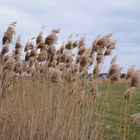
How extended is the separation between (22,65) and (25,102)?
33.6 inches

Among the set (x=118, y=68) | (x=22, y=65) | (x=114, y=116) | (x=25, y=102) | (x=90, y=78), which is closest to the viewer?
(x=118, y=68)

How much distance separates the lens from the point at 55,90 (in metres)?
5.92

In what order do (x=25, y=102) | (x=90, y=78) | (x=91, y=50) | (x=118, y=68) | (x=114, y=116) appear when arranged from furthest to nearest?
(x=114, y=116) → (x=25, y=102) → (x=90, y=78) → (x=91, y=50) → (x=118, y=68)

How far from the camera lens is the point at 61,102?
17.5 feet

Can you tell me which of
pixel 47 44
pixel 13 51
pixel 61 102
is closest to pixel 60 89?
pixel 61 102

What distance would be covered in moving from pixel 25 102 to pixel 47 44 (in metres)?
0.79

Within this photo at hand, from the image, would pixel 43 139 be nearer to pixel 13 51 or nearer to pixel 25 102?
pixel 25 102

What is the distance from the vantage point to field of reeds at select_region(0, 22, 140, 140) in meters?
Result: 4.82

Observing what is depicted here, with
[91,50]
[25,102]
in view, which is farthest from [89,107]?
[25,102]

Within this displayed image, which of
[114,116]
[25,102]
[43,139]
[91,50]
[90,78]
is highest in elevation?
[91,50]

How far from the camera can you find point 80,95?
5.09m

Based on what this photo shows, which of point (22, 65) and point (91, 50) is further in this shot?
point (22, 65)

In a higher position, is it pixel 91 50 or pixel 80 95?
pixel 91 50

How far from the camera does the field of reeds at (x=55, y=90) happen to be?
482cm
